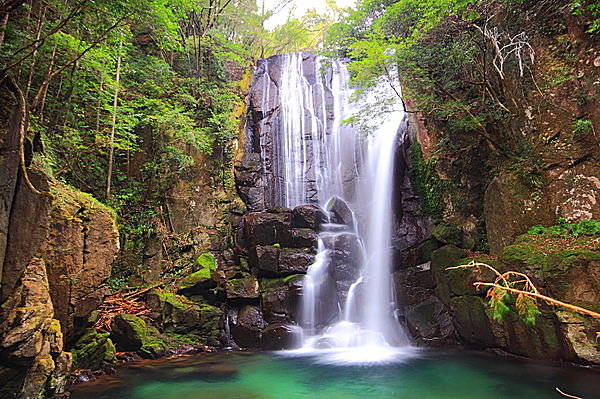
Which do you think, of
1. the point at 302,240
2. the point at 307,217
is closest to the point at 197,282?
the point at 302,240

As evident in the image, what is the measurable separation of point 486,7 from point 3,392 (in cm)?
1231

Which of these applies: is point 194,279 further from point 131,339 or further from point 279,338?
point 279,338

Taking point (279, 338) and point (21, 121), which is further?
point (279, 338)

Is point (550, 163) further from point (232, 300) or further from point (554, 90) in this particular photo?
point (232, 300)

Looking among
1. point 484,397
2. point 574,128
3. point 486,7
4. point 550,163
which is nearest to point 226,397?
point 484,397

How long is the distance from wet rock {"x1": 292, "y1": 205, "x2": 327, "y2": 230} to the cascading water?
419mm

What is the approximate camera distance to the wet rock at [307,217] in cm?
1177

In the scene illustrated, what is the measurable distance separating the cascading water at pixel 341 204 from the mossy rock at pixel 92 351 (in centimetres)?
433

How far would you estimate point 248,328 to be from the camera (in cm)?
923

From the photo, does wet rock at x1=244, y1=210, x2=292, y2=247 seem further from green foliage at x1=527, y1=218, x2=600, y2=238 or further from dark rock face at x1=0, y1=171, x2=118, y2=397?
green foliage at x1=527, y1=218, x2=600, y2=238

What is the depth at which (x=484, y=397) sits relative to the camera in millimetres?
5289

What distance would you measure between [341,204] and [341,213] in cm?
42

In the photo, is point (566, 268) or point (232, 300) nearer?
point (566, 268)

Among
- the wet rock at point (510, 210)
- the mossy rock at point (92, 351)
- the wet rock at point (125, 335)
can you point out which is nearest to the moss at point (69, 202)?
the mossy rock at point (92, 351)
